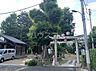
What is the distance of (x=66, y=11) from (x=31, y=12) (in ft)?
39.5

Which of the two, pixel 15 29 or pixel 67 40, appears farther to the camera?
pixel 15 29

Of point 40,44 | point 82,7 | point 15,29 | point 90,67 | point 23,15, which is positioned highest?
point 23,15

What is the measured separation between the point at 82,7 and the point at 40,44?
51.0 ft

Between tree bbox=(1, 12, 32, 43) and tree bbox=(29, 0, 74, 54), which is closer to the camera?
tree bbox=(29, 0, 74, 54)

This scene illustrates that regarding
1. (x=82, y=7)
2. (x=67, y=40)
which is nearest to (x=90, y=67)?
(x=82, y=7)

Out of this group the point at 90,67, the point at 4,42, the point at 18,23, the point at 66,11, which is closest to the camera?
the point at 90,67

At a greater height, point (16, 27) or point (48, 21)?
point (16, 27)

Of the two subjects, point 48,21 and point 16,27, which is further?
point 16,27

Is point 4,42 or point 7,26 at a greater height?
point 7,26

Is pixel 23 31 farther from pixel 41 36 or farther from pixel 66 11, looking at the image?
pixel 41 36

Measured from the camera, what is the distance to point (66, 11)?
4472 centimetres

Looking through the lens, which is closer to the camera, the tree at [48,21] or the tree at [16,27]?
the tree at [48,21]

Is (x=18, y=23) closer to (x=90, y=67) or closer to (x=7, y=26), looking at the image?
(x=7, y=26)

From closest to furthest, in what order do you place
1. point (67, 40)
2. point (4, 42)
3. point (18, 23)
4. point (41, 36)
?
point (67, 40)
point (41, 36)
point (4, 42)
point (18, 23)
